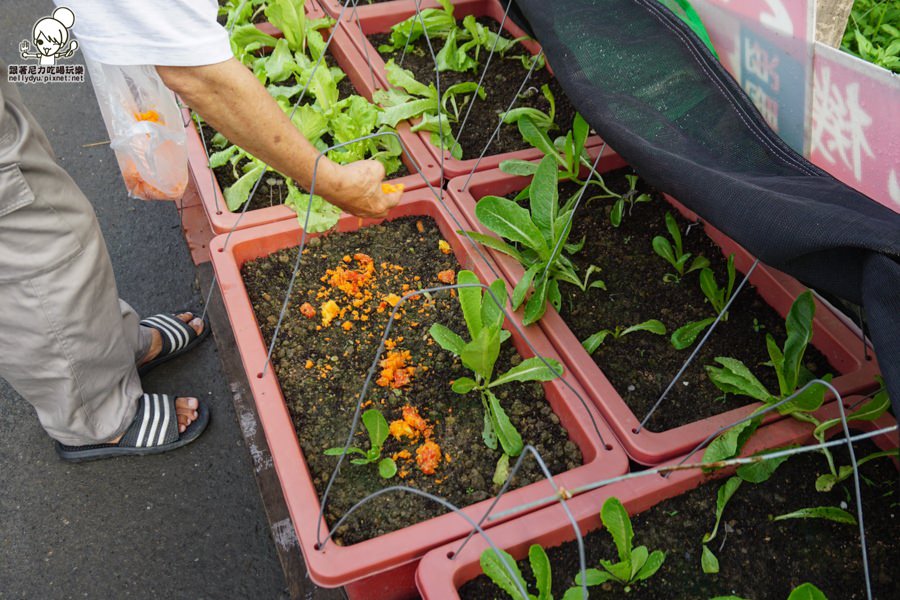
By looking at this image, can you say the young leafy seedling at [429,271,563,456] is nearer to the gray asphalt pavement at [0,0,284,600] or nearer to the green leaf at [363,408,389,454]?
the green leaf at [363,408,389,454]

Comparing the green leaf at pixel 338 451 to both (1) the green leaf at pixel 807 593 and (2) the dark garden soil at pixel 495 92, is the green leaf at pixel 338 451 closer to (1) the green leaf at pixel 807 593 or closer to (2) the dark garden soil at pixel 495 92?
(1) the green leaf at pixel 807 593

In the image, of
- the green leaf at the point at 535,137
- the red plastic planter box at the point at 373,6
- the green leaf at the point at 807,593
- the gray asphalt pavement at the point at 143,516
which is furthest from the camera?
the red plastic planter box at the point at 373,6

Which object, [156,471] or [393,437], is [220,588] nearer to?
[156,471]

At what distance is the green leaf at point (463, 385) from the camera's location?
1.40 metres

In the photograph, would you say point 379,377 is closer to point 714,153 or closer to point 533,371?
point 533,371

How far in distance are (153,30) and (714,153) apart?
2.66 feet

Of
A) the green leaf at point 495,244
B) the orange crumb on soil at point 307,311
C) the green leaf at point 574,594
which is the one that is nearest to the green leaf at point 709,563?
the green leaf at point 574,594

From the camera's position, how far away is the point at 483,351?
4.38 ft

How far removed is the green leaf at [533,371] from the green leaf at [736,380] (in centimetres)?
30

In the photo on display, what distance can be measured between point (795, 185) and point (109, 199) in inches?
89.4

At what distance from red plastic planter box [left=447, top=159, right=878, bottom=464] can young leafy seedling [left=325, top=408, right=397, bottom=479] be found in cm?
37

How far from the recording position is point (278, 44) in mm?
2184

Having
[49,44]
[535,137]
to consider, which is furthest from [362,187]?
[49,44]

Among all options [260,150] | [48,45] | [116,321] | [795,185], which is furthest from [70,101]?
[795,185]
